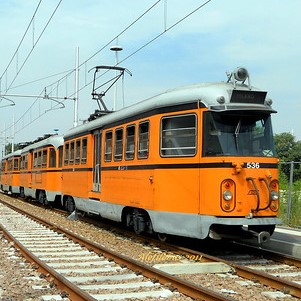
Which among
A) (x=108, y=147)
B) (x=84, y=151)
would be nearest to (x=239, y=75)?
(x=108, y=147)

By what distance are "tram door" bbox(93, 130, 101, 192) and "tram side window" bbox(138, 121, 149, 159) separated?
3.13m

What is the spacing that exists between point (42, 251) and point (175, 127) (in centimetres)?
357

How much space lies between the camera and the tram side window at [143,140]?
10.5 metres

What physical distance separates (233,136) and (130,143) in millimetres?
2983

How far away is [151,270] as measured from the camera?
24.8ft

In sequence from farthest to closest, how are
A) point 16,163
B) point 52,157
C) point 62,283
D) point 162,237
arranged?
point 16,163
point 52,157
point 162,237
point 62,283

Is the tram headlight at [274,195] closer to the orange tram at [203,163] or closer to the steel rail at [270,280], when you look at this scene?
the orange tram at [203,163]

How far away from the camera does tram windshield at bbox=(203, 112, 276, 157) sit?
8.97 meters

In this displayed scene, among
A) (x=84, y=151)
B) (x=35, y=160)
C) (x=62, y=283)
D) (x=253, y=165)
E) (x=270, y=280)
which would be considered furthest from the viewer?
(x=35, y=160)

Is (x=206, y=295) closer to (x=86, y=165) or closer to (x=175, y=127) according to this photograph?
(x=175, y=127)

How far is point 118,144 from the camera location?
12148 millimetres

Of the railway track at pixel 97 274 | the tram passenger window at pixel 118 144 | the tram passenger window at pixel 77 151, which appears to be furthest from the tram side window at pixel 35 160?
the tram passenger window at pixel 118 144

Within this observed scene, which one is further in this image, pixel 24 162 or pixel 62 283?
pixel 24 162

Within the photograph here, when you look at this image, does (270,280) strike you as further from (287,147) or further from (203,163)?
(287,147)
